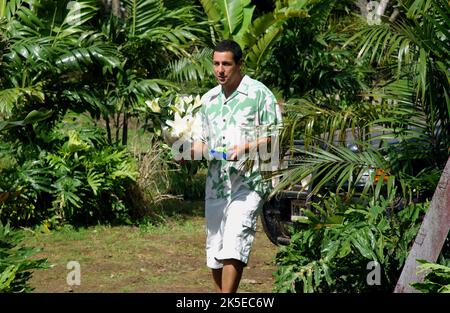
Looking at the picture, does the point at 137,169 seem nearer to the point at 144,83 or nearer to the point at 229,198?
the point at 144,83

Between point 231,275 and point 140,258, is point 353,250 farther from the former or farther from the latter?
point 140,258

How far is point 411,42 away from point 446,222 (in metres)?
1.24

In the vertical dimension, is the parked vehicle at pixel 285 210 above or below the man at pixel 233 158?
below

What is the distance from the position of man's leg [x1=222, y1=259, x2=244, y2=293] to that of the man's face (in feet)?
4.02

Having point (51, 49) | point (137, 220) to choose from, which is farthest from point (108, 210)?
point (51, 49)

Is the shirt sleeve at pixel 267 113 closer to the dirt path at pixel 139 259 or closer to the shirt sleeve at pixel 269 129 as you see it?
the shirt sleeve at pixel 269 129

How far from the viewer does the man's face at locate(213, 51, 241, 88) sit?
6316 mm

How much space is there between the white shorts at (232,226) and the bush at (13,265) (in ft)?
4.19

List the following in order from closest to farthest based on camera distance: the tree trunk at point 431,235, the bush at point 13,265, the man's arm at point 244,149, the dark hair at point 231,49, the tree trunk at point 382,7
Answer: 1. the bush at point 13,265
2. the tree trunk at point 431,235
3. the man's arm at point 244,149
4. the dark hair at point 231,49
5. the tree trunk at point 382,7

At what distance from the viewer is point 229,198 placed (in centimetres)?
636

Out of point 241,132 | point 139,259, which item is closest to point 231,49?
point 241,132

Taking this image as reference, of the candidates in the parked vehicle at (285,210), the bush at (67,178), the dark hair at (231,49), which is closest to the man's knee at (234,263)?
the dark hair at (231,49)

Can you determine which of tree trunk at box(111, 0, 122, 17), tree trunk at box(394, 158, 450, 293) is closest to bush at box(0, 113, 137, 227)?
tree trunk at box(111, 0, 122, 17)

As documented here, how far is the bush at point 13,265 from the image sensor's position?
524cm
